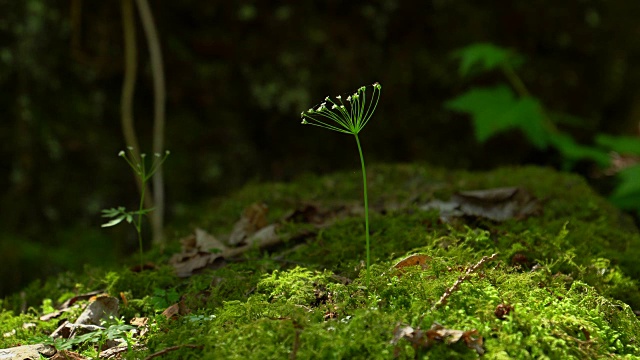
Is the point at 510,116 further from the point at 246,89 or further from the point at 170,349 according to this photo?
the point at 170,349

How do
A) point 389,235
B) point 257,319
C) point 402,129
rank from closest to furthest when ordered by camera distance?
point 257,319 → point 389,235 → point 402,129

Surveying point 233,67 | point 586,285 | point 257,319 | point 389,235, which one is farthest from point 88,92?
point 586,285

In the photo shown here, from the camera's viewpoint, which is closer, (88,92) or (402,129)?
(88,92)

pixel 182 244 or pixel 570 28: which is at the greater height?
pixel 570 28

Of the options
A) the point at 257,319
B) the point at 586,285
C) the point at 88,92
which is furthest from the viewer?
the point at 88,92

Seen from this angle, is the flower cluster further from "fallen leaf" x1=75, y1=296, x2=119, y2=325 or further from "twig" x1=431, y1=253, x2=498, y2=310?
"fallen leaf" x1=75, y1=296, x2=119, y2=325

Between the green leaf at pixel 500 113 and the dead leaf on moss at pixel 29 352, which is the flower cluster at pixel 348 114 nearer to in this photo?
the dead leaf on moss at pixel 29 352

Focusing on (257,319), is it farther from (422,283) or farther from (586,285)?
(586,285)

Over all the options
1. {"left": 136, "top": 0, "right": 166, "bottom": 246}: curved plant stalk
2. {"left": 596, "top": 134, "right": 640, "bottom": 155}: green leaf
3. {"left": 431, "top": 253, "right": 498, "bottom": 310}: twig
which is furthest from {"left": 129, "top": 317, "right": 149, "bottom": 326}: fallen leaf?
{"left": 596, "top": 134, "right": 640, "bottom": 155}: green leaf
